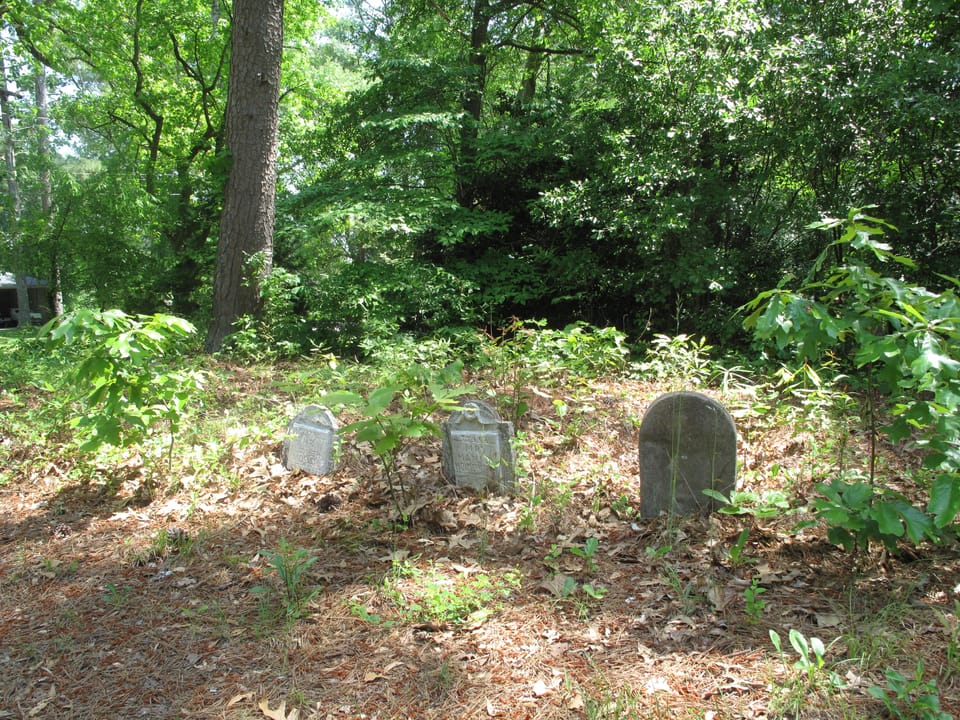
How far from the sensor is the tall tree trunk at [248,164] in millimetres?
8016

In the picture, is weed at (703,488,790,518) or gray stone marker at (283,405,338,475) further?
gray stone marker at (283,405,338,475)

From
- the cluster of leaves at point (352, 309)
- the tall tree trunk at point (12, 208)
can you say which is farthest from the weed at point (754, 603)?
the tall tree trunk at point (12, 208)

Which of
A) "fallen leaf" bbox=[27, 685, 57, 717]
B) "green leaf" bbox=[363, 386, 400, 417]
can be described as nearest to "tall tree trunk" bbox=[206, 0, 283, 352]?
"green leaf" bbox=[363, 386, 400, 417]

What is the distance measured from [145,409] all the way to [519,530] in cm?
265

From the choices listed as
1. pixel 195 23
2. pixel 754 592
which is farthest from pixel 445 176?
pixel 754 592

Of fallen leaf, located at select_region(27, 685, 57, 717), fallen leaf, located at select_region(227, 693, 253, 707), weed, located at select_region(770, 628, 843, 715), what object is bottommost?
fallen leaf, located at select_region(27, 685, 57, 717)

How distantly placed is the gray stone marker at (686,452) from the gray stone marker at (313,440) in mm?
2254

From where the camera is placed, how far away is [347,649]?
286 cm

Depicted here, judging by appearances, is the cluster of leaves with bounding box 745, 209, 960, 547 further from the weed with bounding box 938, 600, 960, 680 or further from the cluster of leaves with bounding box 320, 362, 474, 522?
the cluster of leaves with bounding box 320, 362, 474, 522

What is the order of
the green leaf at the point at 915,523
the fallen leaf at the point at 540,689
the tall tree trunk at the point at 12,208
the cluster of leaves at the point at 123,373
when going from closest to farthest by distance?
the fallen leaf at the point at 540,689 < the green leaf at the point at 915,523 < the cluster of leaves at the point at 123,373 < the tall tree trunk at the point at 12,208

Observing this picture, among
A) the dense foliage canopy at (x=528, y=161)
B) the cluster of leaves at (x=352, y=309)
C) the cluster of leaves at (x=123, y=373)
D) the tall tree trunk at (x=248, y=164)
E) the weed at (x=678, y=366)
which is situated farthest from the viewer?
the cluster of leaves at (x=352, y=309)

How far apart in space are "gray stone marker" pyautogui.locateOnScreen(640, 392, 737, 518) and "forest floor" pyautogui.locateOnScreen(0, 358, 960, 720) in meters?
0.17

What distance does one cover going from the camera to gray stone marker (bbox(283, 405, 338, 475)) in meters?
4.70

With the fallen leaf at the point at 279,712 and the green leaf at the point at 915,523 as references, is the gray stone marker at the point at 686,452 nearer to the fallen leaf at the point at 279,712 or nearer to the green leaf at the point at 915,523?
the green leaf at the point at 915,523
